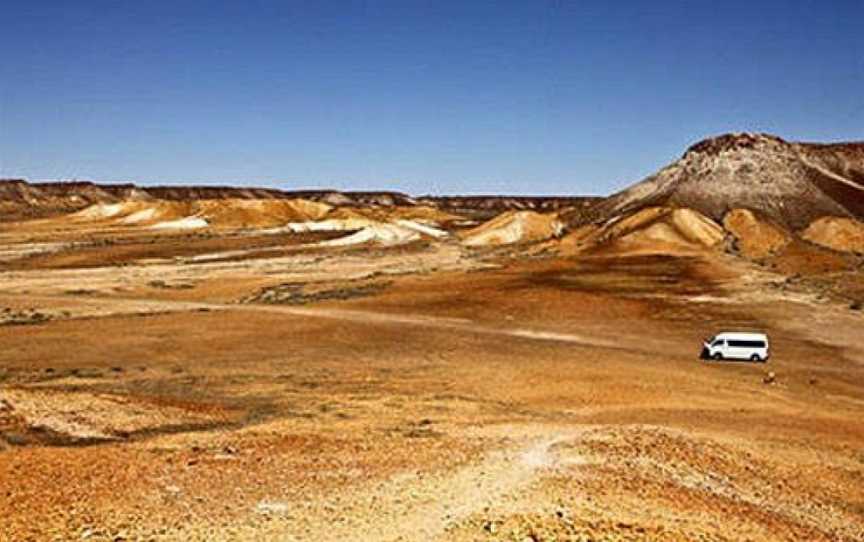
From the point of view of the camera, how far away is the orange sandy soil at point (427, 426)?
1659cm

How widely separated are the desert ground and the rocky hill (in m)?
24.9

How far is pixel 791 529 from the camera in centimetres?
1744

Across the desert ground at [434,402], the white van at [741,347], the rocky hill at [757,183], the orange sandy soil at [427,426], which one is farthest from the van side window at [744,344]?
the rocky hill at [757,183]

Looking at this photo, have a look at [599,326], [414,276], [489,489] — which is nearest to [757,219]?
[414,276]

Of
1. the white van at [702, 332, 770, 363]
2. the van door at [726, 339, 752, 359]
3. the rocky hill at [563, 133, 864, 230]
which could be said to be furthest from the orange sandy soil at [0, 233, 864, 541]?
the rocky hill at [563, 133, 864, 230]

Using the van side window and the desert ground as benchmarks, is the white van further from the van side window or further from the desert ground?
the desert ground

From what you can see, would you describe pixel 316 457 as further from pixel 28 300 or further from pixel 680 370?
pixel 28 300

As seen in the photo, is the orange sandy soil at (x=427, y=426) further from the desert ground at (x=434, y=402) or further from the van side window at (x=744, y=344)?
the van side window at (x=744, y=344)

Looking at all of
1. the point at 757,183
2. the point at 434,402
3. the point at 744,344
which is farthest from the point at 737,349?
the point at 757,183

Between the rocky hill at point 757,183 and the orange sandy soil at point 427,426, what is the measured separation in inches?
2479

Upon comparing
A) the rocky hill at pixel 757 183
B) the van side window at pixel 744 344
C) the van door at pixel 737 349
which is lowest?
the van door at pixel 737 349

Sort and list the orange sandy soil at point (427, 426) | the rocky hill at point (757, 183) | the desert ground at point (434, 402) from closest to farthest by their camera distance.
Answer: the orange sandy soil at point (427, 426) < the desert ground at point (434, 402) < the rocky hill at point (757, 183)

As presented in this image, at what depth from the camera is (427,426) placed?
Answer: 2541 cm

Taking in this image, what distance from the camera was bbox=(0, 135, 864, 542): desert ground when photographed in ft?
55.5
